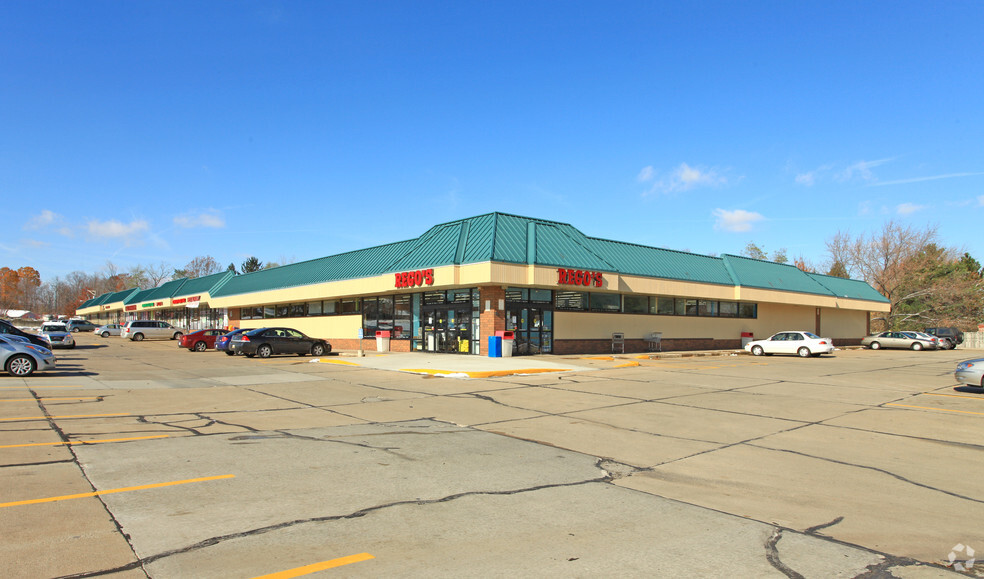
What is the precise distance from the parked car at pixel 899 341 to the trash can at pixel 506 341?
33.5 m

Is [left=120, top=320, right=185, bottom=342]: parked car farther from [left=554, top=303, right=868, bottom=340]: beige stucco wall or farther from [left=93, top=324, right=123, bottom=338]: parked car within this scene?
[left=554, top=303, right=868, bottom=340]: beige stucco wall

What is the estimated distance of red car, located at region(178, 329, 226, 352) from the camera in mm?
36875

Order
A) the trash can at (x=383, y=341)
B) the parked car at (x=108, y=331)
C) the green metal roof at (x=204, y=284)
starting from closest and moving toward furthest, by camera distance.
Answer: the trash can at (x=383, y=341) → the green metal roof at (x=204, y=284) → the parked car at (x=108, y=331)

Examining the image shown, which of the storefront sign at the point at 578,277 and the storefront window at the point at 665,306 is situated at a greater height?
the storefront sign at the point at 578,277

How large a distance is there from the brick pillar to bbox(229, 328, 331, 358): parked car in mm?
8919

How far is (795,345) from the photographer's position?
3231 centimetres

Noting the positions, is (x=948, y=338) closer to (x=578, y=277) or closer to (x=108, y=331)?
(x=578, y=277)

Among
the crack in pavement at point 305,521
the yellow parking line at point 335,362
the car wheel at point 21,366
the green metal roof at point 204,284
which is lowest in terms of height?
the yellow parking line at point 335,362

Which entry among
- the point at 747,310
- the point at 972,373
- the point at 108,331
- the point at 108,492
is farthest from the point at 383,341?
the point at 108,331

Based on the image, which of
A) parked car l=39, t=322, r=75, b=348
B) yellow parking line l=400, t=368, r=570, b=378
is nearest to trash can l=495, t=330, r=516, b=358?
yellow parking line l=400, t=368, r=570, b=378

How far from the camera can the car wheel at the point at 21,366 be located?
18203mm

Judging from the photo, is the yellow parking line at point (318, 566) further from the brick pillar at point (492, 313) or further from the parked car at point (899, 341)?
the parked car at point (899, 341)

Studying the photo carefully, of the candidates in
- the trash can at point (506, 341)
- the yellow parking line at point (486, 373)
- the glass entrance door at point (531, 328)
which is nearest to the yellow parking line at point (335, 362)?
the yellow parking line at point (486, 373)

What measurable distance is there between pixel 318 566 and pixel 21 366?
19.3 m
